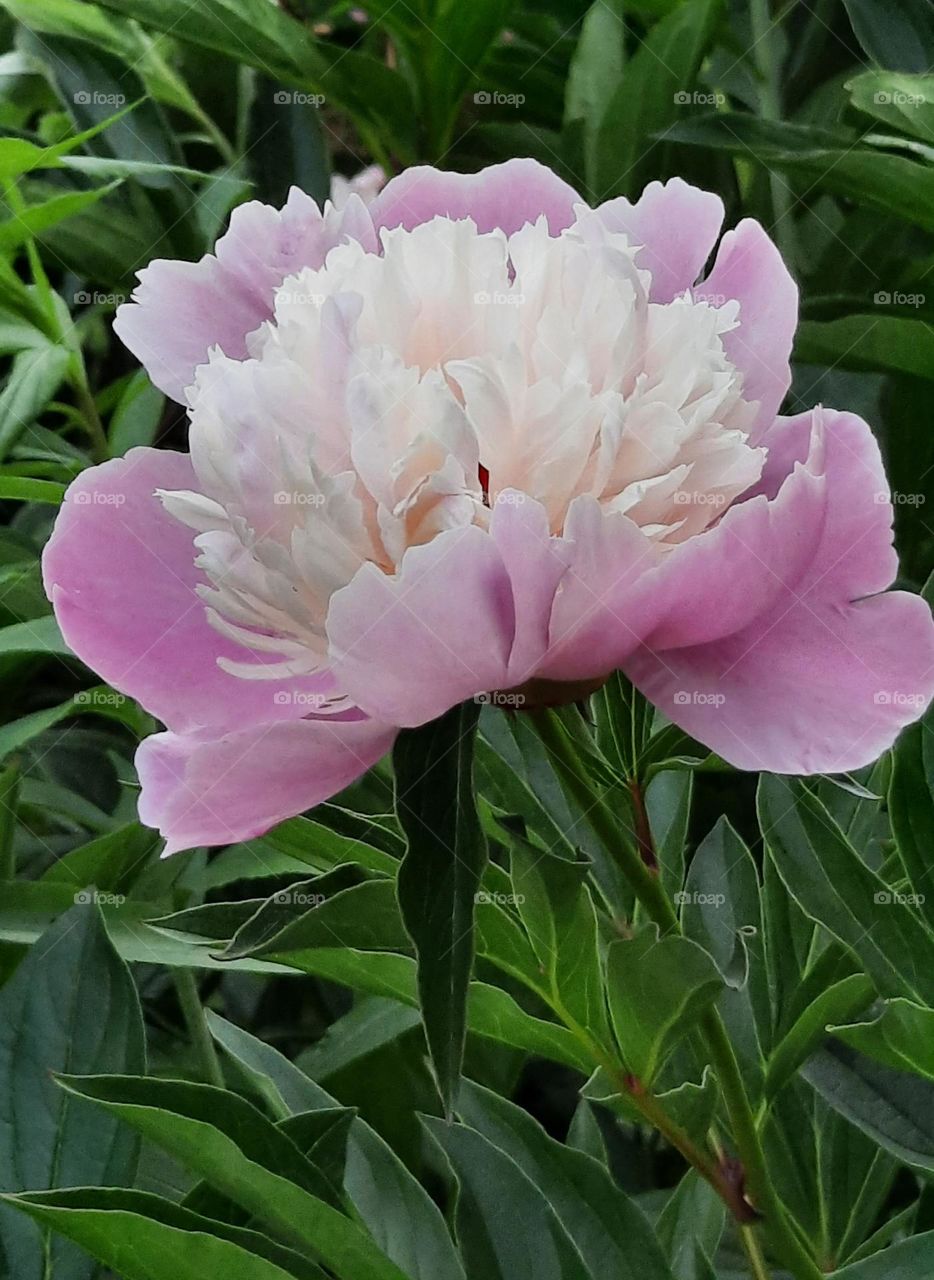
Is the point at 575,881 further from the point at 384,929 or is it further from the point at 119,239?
the point at 119,239

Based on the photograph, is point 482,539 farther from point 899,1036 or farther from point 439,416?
point 899,1036

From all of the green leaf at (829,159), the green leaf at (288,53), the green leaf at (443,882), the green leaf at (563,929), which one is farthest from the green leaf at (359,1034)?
the green leaf at (288,53)

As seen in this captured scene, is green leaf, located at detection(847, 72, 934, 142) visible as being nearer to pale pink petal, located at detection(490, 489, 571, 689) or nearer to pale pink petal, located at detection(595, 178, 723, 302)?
pale pink petal, located at detection(595, 178, 723, 302)

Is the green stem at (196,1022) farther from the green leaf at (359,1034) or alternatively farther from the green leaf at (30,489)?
the green leaf at (30,489)

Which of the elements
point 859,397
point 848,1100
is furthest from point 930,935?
point 859,397

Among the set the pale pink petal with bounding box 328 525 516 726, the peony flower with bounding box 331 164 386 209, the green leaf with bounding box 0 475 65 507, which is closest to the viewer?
the pale pink petal with bounding box 328 525 516 726

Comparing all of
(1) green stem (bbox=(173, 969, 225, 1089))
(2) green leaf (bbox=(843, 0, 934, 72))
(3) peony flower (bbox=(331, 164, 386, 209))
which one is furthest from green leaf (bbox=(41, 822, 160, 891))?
(2) green leaf (bbox=(843, 0, 934, 72))
